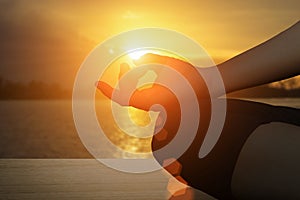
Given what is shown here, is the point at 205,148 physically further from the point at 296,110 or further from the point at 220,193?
the point at 296,110

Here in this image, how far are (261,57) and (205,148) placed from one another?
26cm

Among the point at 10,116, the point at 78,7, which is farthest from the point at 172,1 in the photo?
the point at 10,116

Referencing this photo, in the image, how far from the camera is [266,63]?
3.89 feet

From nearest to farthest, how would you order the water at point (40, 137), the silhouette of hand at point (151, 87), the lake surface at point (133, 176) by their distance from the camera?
the lake surface at point (133, 176) < the silhouette of hand at point (151, 87) < the water at point (40, 137)

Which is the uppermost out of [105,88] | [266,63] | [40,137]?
[266,63]

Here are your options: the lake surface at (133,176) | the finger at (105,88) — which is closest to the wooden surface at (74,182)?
the lake surface at (133,176)

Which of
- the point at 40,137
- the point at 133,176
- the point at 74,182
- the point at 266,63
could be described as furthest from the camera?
the point at 40,137

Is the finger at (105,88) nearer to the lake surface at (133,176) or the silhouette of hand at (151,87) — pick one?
the silhouette of hand at (151,87)

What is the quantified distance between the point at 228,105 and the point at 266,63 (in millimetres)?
138

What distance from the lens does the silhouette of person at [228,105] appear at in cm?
113

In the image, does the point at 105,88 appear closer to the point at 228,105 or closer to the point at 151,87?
the point at 151,87

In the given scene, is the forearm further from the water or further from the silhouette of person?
the water

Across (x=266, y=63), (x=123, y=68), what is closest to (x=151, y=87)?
(x=123, y=68)

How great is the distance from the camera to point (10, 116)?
5731 centimetres
